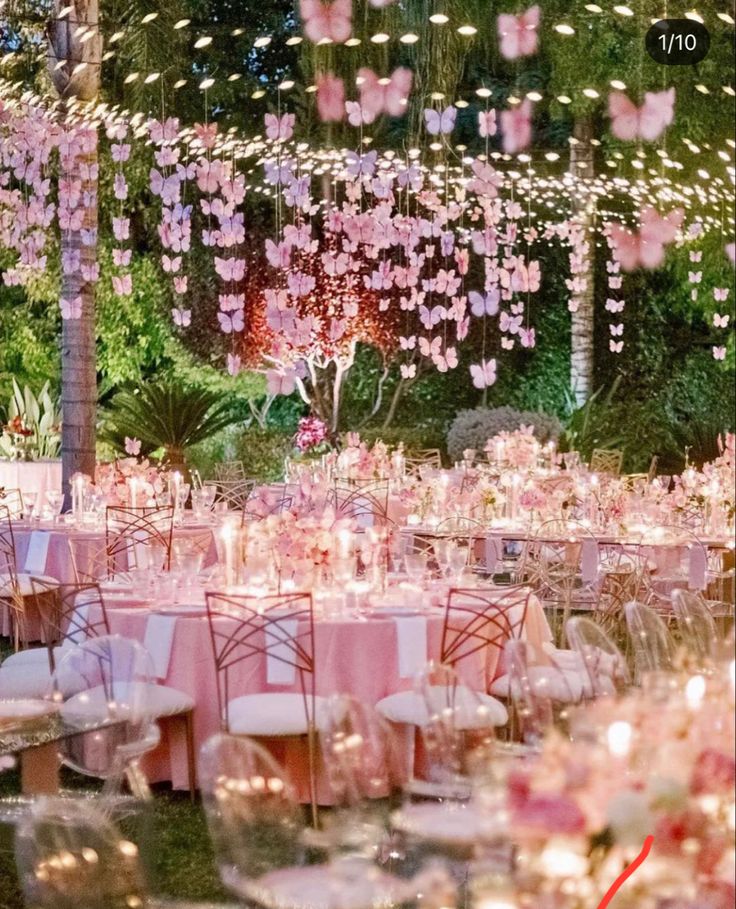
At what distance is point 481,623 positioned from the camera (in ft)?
20.0

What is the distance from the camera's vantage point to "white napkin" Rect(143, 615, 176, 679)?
596 centimetres

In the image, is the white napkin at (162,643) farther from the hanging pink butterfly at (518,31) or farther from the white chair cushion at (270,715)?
the hanging pink butterfly at (518,31)

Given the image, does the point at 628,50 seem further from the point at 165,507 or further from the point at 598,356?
the point at 165,507

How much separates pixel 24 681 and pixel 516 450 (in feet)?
23.3

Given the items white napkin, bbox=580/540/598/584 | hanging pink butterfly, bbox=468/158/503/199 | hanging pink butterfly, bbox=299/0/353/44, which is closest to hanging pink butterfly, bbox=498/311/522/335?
hanging pink butterfly, bbox=468/158/503/199

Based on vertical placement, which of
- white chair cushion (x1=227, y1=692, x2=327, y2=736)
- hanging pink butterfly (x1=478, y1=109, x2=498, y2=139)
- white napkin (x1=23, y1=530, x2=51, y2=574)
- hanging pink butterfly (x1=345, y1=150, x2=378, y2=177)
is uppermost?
hanging pink butterfly (x1=478, y1=109, x2=498, y2=139)

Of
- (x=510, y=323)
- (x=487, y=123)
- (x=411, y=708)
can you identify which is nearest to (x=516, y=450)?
(x=487, y=123)

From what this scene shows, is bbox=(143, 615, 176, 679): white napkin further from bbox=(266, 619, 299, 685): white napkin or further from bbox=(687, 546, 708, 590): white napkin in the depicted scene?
bbox=(687, 546, 708, 590): white napkin

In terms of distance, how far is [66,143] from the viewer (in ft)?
38.4

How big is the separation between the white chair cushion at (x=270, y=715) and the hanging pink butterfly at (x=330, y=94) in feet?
30.4

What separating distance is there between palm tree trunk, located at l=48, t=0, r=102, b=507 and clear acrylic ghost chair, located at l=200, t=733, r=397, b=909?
324 inches

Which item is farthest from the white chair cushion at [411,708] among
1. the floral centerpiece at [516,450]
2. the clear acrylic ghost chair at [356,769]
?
the floral centerpiece at [516,450]

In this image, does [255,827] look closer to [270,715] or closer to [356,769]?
[356,769]

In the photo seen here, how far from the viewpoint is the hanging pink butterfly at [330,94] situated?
14.4 m
